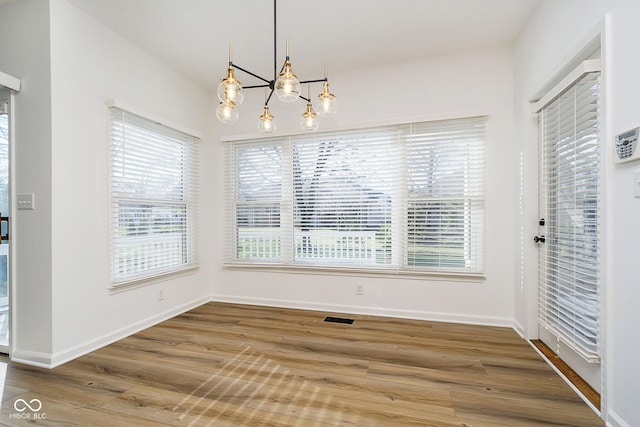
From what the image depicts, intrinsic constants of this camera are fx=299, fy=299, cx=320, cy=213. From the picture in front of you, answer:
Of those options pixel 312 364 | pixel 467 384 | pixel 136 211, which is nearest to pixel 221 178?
pixel 136 211

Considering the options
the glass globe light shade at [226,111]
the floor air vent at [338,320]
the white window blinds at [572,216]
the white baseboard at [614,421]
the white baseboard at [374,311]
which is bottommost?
the floor air vent at [338,320]

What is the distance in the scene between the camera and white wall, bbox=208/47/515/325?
10.1 feet

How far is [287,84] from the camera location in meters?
1.80

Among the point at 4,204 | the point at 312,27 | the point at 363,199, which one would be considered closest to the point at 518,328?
the point at 363,199

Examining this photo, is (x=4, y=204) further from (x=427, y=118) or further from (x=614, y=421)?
(x=614, y=421)

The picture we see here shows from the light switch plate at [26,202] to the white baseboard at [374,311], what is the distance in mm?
2253

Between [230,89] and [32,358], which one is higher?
[230,89]

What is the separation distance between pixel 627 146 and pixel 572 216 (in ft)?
2.53

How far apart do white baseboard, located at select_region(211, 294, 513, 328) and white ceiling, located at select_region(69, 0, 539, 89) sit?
9.23 feet

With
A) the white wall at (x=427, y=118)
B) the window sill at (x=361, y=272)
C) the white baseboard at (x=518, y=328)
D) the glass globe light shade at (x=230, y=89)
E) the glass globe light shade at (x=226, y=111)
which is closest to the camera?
the glass globe light shade at (x=230, y=89)

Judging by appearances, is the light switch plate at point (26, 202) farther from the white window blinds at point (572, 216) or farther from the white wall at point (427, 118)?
the white window blinds at point (572, 216)

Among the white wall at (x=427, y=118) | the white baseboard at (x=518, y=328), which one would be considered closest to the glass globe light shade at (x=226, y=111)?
the white wall at (x=427, y=118)

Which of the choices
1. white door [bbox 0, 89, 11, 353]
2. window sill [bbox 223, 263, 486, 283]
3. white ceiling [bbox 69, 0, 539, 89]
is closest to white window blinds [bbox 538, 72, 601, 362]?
window sill [bbox 223, 263, 486, 283]

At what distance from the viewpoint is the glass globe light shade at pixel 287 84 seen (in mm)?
1800
